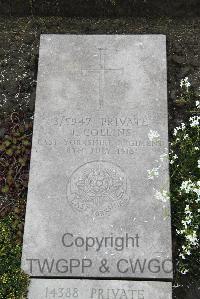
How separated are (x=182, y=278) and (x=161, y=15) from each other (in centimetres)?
304

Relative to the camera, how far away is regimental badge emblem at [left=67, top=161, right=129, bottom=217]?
466 cm

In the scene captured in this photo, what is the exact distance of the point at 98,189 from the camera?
4.72 m

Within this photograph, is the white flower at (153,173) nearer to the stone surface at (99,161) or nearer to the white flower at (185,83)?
the stone surface at (99,161)

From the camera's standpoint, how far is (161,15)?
5965mm

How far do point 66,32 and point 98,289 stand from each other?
2994 millimetres

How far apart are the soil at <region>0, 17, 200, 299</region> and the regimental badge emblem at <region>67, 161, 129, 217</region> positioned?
0.97m

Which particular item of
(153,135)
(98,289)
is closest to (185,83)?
(153,135)

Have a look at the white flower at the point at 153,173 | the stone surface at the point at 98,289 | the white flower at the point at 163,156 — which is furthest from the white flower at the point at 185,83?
the stone surface at the point at 98,289

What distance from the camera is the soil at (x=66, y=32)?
216 inches

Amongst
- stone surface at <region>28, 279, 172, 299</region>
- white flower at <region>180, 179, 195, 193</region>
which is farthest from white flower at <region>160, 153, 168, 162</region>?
stone surface at <region>28, 279, 172, 299</region>

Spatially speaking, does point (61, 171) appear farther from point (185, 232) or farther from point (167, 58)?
point (167, 58)

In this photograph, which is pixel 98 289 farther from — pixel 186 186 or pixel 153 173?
pixel 186 186

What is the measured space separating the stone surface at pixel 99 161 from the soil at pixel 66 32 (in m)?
0.41

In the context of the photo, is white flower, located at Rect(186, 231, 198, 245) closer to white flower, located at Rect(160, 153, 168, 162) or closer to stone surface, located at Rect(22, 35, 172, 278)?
stone surface, located at Rect(22, 35, 172, 278)
